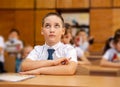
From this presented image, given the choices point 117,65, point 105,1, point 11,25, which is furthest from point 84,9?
point 117,65

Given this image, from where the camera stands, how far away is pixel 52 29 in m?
1.41

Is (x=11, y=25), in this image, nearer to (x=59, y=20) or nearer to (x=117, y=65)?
(x=117, y=65)

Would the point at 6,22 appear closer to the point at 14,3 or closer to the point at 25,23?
the point at 25,23

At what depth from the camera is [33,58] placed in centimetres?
149

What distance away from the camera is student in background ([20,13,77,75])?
4.28 feet

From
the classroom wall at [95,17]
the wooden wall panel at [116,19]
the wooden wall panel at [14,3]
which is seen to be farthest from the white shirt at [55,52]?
the wooden wall panel at [116,19]

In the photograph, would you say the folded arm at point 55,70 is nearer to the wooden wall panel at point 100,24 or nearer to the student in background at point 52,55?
the student in background at point 52,55

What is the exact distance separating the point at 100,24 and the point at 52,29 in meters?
4.19

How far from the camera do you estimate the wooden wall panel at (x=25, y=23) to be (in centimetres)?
546

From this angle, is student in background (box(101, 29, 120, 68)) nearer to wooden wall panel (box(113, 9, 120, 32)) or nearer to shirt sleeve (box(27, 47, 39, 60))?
shirt sleeve (box(27, 47, 39, 60))

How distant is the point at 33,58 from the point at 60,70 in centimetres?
24

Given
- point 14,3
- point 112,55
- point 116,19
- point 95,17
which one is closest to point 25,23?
point 14,3

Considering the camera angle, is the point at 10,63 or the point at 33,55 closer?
the point at 33,55

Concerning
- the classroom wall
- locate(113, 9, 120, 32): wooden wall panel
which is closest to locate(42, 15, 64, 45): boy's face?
the classroom wall
